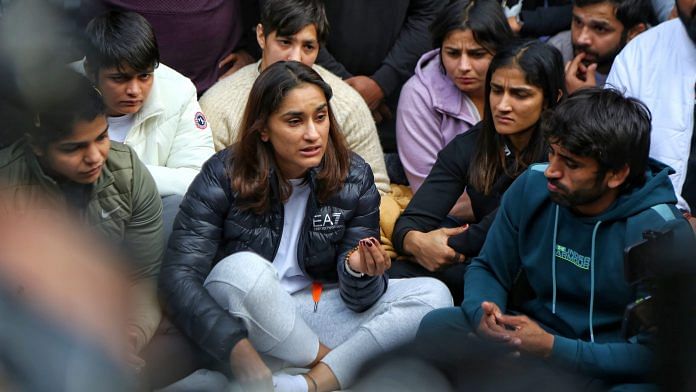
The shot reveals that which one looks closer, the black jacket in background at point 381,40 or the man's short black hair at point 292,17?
the man's short black hair at point 292,17

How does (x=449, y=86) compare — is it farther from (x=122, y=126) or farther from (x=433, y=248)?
(x=122, y=126)

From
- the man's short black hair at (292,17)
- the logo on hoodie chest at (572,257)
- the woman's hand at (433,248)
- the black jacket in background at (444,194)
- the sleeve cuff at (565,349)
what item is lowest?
the woman's hand at (433,248)

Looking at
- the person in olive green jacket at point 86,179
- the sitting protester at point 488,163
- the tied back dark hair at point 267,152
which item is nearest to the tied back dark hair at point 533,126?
the sitting protester at point 488,163

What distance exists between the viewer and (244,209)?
2.80m

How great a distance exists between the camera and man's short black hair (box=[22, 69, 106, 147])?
1113 millimetres

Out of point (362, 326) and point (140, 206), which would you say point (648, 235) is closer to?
point (362, 326)

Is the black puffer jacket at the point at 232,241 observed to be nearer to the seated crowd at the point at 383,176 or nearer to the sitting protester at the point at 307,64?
the seated crowd at the point at 383,176

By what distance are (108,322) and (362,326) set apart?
1719 mm

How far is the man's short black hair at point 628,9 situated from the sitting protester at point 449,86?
0.30 metres

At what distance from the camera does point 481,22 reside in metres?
3.45

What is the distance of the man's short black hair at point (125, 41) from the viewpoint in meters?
3.03

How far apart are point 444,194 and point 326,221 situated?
1.71 feet

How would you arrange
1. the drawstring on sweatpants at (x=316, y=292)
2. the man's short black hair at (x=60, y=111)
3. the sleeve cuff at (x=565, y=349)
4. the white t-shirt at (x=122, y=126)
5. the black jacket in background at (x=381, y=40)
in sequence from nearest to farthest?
the man's short black hair at (x=60, y=111) → the sleeve cuff at (x=565, y=349) → the drawstring on sweatpants at (x=316, y=292) → the white t-shirt at (x=122, y=126) → the black jacket in background at (x=381, y=40)

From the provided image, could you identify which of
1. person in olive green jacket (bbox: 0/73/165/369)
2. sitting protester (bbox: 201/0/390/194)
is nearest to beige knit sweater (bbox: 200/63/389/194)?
sitting protester (bbox: 201/0/390/194)
